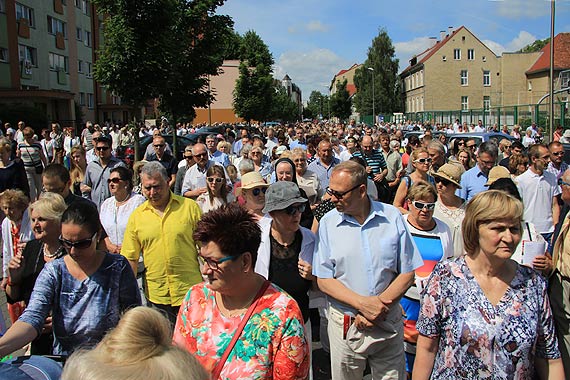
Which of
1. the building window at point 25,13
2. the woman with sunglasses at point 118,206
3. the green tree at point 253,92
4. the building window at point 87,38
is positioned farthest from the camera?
the building window at point 87,38

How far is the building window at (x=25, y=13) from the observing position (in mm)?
35594

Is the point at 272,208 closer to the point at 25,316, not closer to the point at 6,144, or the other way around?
the point at 25,316

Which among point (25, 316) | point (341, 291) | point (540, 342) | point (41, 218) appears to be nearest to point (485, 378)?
point (540, 342)

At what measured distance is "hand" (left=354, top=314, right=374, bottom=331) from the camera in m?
3.48

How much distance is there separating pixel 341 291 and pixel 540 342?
129 centimetres

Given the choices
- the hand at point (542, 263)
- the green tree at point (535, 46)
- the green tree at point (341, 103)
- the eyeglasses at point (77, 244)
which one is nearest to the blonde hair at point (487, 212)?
the hand at point (542, 263)

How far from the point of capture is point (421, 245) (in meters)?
4.27

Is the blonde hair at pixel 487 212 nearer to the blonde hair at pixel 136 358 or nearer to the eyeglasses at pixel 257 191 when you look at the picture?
the blonde hair at pixel 136 358

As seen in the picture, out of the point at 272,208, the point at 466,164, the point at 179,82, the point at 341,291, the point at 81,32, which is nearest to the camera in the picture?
the point at 341,291

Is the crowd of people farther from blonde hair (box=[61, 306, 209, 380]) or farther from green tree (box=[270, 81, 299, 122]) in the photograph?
green tree (box=[270, 81, 299, 122])

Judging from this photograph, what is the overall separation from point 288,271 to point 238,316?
1.49 metres

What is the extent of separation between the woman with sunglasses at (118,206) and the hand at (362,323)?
2838 mm

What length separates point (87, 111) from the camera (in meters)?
47.1

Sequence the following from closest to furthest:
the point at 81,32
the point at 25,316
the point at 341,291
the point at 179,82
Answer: the point at 25,316 < the point at 341,291 < the point at 179,82 < the point at 81,32
